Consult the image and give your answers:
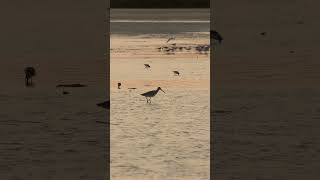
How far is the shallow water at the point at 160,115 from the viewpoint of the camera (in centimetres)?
1006

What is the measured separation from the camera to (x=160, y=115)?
12.8 meters

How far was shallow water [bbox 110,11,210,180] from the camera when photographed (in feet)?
33.0

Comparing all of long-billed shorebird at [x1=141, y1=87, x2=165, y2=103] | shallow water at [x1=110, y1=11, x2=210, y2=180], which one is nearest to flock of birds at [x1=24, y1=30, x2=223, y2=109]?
long-billed shorebird at [x1=141, y1=87, x2=165, y2=103]

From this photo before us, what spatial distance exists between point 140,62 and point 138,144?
6.97 meters
